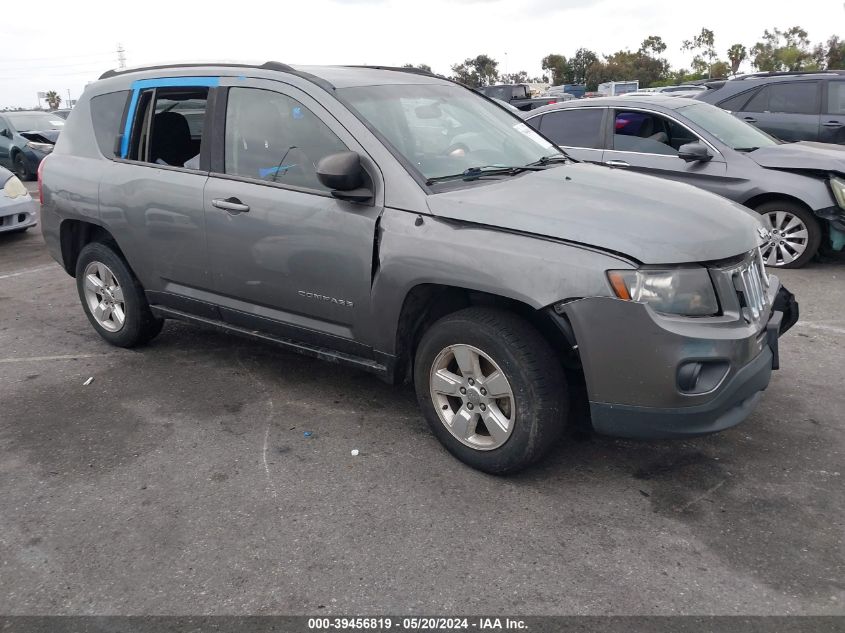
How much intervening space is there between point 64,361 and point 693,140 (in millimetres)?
5821

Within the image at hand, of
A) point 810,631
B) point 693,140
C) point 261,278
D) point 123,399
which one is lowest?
point 810,631

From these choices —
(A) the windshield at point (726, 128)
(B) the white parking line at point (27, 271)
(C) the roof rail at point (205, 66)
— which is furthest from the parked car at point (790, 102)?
(B) the white parking line at point (27, 271)

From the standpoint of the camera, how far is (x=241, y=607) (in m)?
2.69

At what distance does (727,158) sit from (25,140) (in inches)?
584

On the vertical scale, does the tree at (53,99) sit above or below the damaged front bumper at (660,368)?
above

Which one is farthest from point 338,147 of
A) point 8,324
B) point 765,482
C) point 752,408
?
point 8,324

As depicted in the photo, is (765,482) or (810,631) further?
(765,482)

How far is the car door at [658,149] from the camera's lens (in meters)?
7.20

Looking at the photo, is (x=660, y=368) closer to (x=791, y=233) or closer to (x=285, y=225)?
(x=285, y=225)

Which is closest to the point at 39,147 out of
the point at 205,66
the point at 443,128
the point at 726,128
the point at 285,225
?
the point at 205,66

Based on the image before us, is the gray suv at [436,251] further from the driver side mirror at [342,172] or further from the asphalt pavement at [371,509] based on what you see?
the asphalt pavement at [371,509]

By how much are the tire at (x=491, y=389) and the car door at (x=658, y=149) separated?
4220mm

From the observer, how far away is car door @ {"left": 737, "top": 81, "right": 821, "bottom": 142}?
1000 centimetres

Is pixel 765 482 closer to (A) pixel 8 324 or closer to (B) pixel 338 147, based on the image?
(B) pixel 338 147
